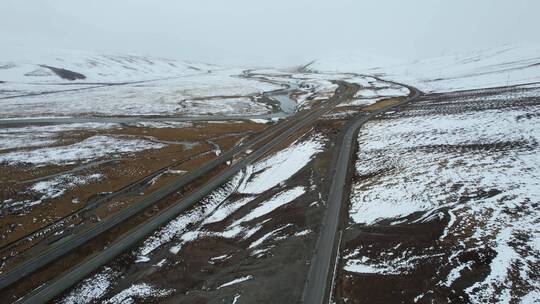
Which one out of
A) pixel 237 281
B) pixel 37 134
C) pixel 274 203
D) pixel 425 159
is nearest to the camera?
pixel 237 281

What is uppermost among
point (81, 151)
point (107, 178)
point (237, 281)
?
point (81, 151)

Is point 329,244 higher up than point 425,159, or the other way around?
point 425,159

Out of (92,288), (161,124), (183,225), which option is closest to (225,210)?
(183,225)

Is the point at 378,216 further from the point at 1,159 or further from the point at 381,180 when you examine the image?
the point at 1,159

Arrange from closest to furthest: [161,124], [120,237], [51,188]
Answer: [120,237], [51,188], [161,124]

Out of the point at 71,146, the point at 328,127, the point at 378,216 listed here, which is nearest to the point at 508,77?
the point at 328,127

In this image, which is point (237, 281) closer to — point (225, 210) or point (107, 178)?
point (225, 210)

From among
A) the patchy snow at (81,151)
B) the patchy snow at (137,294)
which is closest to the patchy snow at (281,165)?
the patchy snow at (137,294)

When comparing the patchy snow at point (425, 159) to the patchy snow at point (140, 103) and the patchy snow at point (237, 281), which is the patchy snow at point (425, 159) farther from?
the patchy snow at point (140, 103)
